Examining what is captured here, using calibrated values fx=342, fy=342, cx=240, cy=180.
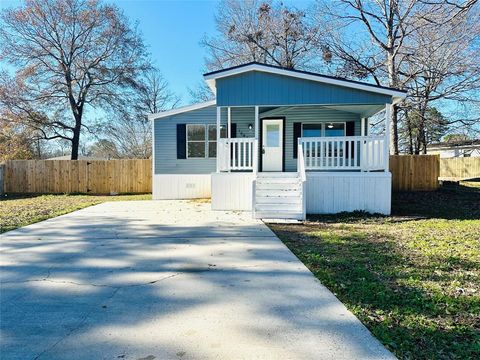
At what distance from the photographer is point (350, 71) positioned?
1797 cm

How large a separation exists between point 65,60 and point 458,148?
31.1m

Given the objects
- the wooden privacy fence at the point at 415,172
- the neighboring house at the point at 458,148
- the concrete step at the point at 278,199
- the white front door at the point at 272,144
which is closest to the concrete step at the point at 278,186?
the concrete step at the point at 278,199

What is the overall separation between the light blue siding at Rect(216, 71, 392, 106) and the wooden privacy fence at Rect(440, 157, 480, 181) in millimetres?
19276

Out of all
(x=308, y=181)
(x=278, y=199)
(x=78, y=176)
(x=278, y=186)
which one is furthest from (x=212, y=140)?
(x=78, y=176)

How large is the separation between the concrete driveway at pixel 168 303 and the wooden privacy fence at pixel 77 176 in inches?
414

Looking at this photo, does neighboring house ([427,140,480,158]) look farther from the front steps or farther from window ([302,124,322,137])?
the front steps

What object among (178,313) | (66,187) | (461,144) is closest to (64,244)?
(178,313)

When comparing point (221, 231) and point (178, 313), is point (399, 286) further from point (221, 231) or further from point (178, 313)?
point (221, 231)

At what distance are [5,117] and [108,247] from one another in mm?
18286

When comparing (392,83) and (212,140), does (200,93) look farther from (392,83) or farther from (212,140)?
(212,140)

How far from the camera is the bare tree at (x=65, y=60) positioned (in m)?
19.4

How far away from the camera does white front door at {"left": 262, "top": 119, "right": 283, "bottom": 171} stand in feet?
40.7

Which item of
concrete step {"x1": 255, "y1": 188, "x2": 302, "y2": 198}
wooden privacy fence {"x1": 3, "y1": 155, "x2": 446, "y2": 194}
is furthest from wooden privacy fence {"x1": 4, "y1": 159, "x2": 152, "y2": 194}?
concrete step {"x1": 255, "y1": 188, "x2": 302, "y2": 198}

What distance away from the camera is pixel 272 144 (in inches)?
490
